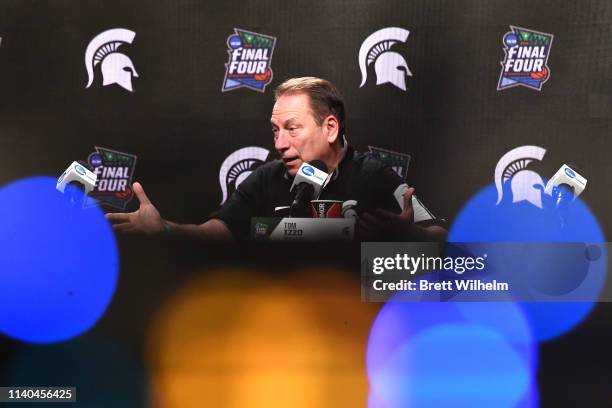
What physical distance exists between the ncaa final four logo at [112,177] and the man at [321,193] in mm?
63

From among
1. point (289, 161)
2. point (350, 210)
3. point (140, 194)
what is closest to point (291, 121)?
point (289, 161)

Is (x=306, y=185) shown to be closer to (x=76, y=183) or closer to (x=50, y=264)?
(x=76, y=183)

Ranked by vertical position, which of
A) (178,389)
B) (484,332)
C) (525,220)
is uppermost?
(525,220)

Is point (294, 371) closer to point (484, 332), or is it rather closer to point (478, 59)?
point (484, 332)

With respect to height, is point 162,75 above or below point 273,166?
above

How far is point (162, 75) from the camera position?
4.54 m

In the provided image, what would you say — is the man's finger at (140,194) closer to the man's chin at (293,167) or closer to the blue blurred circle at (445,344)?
the man's chin at (293,167)

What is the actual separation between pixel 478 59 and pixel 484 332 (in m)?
1.44

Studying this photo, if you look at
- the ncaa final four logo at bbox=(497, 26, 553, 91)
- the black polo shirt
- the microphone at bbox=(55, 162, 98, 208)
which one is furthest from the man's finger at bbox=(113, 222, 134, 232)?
the ncaa final four logo at bbox=(497, 26, 553, 91)

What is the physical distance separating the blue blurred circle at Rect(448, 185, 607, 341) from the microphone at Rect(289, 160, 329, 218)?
0.75 m

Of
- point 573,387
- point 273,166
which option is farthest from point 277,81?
point 573,387

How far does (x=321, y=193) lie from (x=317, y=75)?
2.08 ft

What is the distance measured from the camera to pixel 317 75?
4551mm

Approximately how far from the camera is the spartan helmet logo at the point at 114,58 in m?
4.53
